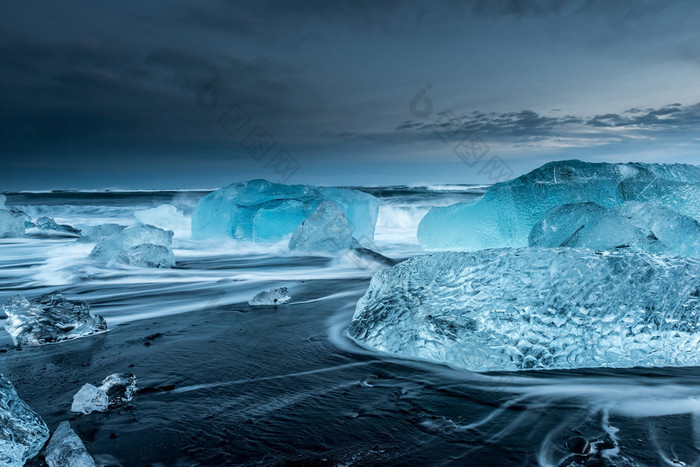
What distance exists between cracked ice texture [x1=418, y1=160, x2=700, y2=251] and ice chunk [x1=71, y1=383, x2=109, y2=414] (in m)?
4.43

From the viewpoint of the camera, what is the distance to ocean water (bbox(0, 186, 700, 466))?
130cm

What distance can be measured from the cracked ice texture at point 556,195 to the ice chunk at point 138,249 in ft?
11.6

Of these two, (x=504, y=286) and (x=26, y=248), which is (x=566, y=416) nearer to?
(x=504, y=286)

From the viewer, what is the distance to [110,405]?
1.58 meters

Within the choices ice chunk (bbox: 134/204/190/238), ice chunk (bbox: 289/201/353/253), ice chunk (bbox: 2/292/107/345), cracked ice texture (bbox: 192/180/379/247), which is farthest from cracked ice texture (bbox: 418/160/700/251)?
ice chunk (bbox: 134/204/190/238)

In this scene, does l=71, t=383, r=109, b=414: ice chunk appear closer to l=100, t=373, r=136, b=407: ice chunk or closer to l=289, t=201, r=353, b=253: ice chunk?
l=100, t=373, r=136, b=407: ice chunk

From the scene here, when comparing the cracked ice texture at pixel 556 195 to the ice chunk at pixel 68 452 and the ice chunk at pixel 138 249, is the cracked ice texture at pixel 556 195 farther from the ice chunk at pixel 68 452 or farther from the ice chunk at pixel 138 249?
the ice chunk at pixel 68 452

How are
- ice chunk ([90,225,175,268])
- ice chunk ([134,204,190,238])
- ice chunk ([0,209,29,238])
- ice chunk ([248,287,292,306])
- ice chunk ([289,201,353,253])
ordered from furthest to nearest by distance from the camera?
1. ice chunk ([134,204,190,238])
2. ice chunk ([0,209,29,238])
3. ice chunk ([289,201,353,253])
4. ice chunk ([90,225,175,268])
5. ice chunk ([248,287,292,306])

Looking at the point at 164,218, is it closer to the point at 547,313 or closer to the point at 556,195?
the point at 556,195

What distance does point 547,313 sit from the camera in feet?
6.86

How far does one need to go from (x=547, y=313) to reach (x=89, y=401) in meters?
1.90

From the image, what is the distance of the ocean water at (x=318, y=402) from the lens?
130 cm

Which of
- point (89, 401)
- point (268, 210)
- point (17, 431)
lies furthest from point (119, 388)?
point (268, 210)

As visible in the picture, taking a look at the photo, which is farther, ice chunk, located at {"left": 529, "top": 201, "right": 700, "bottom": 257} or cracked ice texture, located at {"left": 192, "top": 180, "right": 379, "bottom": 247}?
cracked ice texture, located at {"left": 192, "top": 180, "right": 379, "bottom": 247}
